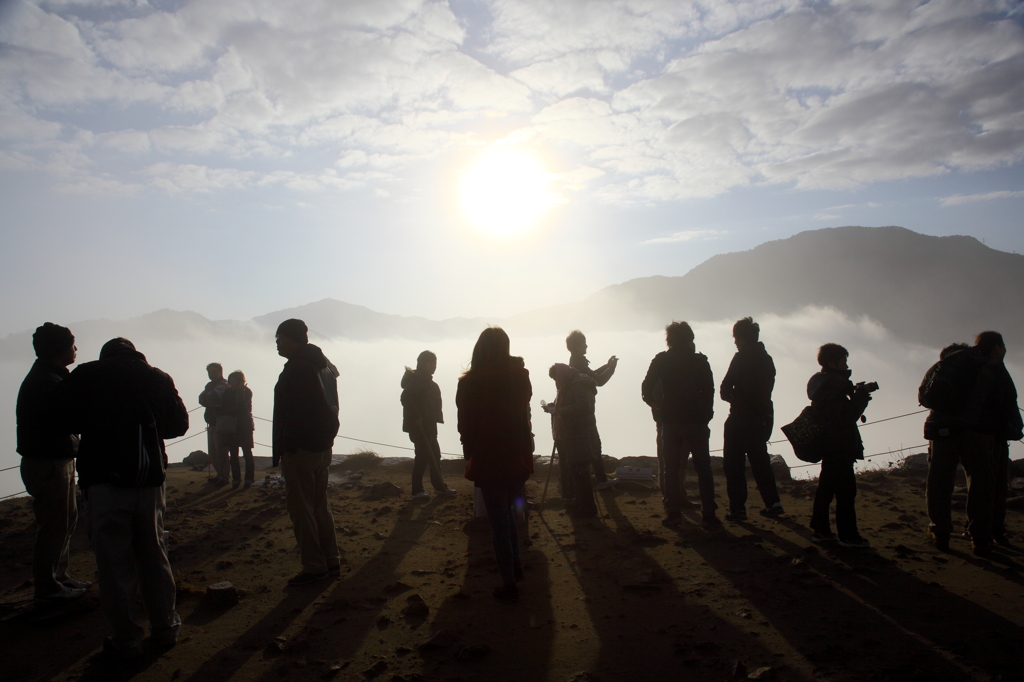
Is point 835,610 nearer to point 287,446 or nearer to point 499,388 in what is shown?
point 499,388

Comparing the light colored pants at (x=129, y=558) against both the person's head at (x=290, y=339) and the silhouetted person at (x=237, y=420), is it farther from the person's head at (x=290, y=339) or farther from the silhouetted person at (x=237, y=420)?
the silhouetted person at (x=237, y=420)

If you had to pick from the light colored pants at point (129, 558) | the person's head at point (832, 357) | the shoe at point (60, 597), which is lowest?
the shoe at point (60, 597)

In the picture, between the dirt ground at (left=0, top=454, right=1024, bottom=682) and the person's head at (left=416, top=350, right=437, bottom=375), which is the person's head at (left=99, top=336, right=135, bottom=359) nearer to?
the dirt ground at (left=0, top=454, right=1024, bottom=682)

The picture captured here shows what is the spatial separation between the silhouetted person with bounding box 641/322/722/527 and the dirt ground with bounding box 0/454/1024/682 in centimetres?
34

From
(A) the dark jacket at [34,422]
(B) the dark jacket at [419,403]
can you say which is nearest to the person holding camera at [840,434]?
(B) the dark jacket at [419,403]

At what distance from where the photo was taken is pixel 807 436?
5.07m

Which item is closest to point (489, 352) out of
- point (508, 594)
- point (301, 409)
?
point (301, 409)

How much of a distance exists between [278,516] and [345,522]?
1.02 m

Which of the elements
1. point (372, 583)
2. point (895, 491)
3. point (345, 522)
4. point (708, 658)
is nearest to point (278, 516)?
point (345, 522)

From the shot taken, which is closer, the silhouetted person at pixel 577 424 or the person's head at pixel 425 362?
the silhouetted person at pixel 577 424

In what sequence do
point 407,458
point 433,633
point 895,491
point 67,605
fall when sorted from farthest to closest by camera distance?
point 407,458, point 895,491, point 67,605, point 433,633

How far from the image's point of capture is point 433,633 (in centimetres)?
379

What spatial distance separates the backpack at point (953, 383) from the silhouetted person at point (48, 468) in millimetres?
6639

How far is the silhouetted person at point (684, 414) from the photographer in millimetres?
6070
